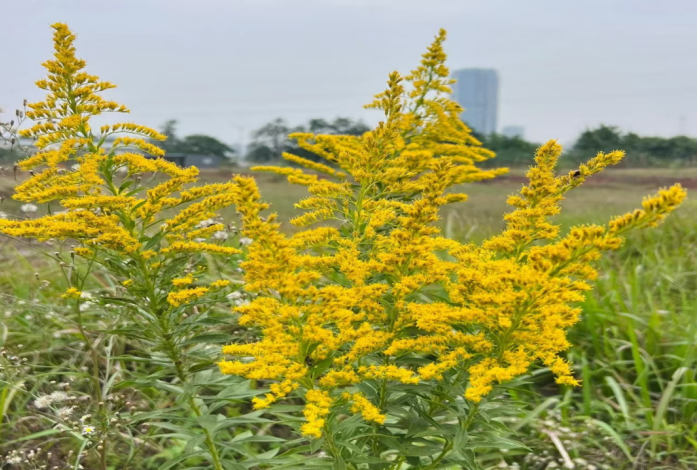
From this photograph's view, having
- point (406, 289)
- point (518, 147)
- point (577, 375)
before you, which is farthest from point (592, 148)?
point (406, 289)

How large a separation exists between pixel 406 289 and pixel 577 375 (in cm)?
391

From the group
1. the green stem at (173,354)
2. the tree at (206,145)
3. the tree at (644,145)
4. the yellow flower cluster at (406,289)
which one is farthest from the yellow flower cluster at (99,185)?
the tree at (644,145)

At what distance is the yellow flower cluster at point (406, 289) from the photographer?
5.81 feet

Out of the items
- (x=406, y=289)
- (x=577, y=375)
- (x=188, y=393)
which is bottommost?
(x=577, y=375)

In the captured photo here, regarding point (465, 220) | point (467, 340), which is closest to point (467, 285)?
point (467, 340)

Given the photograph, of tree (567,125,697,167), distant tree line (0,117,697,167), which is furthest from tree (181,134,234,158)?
tree (567,125,697,167)

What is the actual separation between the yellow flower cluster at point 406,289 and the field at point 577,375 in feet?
3.02

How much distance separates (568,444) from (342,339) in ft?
10.4

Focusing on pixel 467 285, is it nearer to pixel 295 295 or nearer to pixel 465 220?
pixel 295 295

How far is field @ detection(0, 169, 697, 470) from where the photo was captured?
4.16 metres

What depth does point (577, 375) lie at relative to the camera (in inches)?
204

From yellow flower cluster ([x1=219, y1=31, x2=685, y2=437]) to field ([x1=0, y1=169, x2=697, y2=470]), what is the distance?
920 millimetres

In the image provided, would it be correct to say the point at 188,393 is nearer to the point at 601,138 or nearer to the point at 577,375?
the point at 577,375

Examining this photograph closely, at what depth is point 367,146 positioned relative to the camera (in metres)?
2.39
